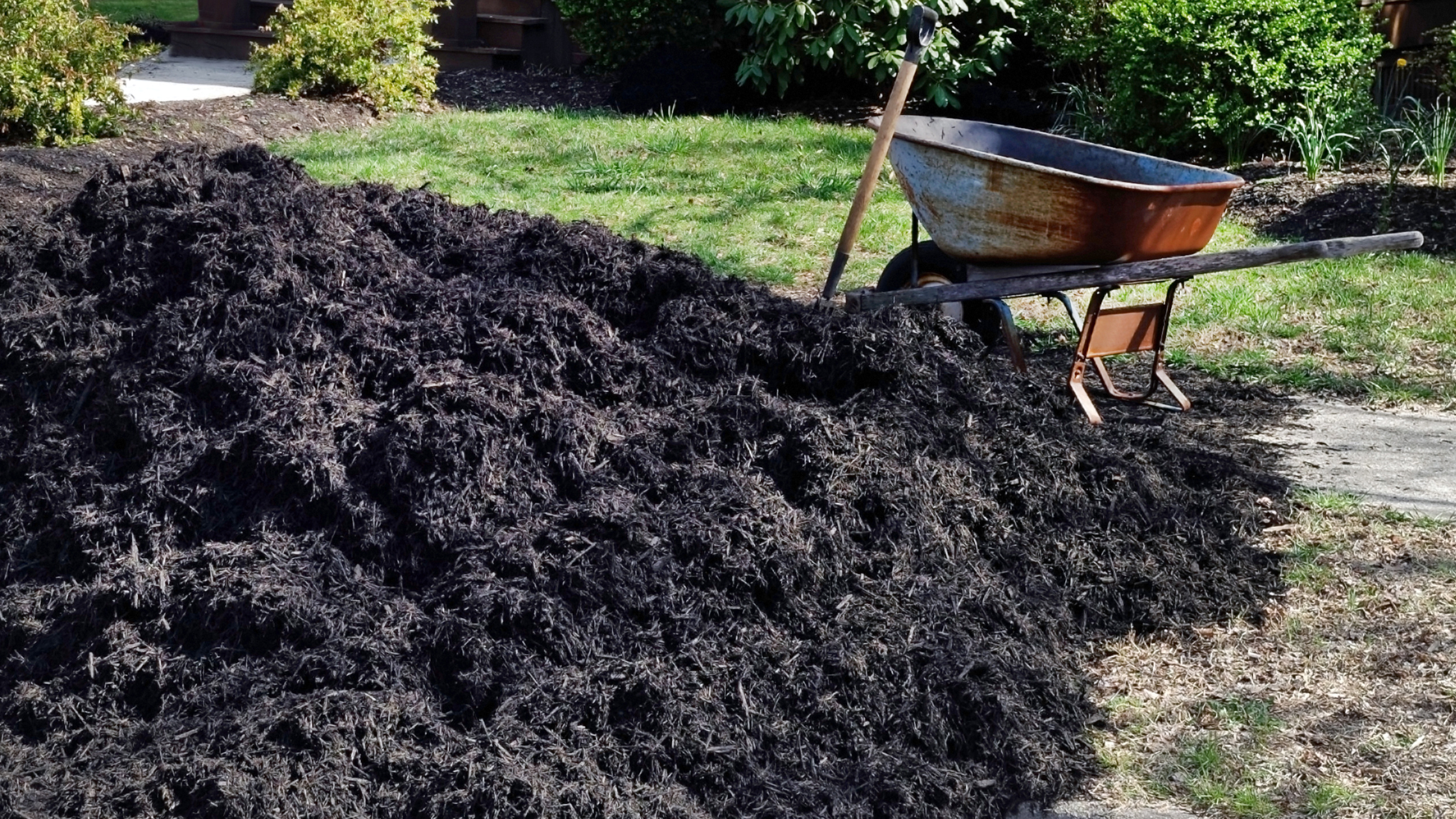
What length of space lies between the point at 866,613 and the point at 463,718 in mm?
1033

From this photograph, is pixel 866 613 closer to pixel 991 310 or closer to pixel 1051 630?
pixel 1051 630

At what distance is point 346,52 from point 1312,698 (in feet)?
28.6

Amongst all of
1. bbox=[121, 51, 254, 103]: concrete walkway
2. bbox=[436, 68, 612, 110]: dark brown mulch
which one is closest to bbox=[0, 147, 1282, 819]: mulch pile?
bbox=[121, 51, 254, 103]: concrete walkway

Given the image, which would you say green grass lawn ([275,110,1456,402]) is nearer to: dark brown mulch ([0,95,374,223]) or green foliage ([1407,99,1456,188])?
dark brown mulch ([0,95,374,223])

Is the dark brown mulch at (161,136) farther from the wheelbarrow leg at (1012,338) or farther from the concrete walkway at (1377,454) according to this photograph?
the concrete walkway at (1377,454)

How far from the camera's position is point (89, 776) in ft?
9.93

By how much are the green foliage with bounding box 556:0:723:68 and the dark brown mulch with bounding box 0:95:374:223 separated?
241 centimetres

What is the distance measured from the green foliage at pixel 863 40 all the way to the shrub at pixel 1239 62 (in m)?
1.48

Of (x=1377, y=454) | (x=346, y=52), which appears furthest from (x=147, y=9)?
(x=1377, y=454)

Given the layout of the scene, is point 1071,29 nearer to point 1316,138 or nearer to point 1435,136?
point 1316,138

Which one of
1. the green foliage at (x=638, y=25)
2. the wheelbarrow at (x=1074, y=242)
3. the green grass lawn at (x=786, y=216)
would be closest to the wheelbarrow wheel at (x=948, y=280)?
the wheelbarrow at (x=1074, y=242)

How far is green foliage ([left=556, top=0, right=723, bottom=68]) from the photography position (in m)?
11.5

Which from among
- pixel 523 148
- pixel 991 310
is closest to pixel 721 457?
pixel 991 310

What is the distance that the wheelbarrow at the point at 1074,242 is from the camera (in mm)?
4695
